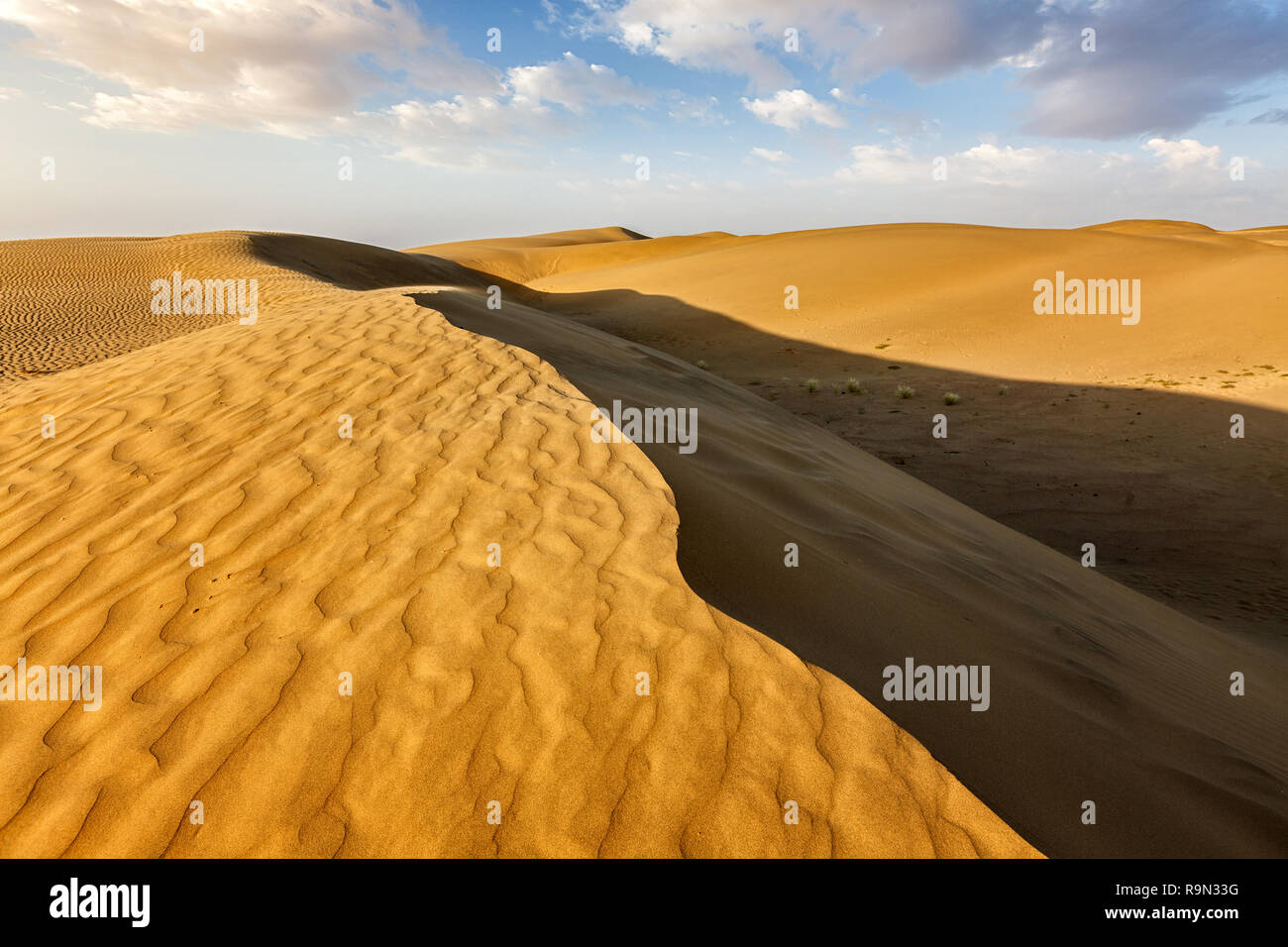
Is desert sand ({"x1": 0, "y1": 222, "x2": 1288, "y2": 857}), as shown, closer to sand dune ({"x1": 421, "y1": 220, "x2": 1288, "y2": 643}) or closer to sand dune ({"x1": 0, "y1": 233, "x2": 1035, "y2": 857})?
sand dune ({"x1": 0, "y1": 233, "x2": 1035, "y2": 857})

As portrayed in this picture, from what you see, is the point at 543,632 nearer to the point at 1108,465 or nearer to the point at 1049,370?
the point at 1108,465

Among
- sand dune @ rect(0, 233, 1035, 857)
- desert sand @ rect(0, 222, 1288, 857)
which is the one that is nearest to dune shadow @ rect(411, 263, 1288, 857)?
desert sand @ rect(0, 222, 1288, 857)

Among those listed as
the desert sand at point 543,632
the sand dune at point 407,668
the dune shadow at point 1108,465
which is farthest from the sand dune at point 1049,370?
the sand dune at point 407,668

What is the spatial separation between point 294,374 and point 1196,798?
583 centimetres

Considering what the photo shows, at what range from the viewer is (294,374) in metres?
5.44

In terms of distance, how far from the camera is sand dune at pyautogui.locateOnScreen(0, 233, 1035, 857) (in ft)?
6.74

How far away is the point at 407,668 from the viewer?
2506 millimetres

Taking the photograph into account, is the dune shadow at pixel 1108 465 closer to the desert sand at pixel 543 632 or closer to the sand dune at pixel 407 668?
the desert sand at pixel 543 632

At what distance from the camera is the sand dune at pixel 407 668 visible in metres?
2.05

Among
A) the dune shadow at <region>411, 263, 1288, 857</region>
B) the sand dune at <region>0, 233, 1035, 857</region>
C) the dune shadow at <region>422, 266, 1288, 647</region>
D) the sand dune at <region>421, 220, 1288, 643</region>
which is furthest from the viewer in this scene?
the sand dune at <region>421, 220, 1288, 643</region>

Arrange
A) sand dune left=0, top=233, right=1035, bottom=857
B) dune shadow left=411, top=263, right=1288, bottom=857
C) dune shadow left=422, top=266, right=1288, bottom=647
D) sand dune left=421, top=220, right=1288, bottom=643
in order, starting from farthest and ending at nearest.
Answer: sand dune left=421, top=220, right=1288, bottom=643
dune shadow left=422, top=266, right=1288, bottom=647
dune shadow left=411, top=263, right=1288, bottom=857
sand dune left=0, top=233, right=1035, bottom=857

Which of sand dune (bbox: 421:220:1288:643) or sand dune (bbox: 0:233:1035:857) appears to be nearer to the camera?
sand dune (bbox: 0:233:1035:857)

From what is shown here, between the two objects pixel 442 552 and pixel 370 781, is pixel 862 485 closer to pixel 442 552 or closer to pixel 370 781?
pixel 442 552
